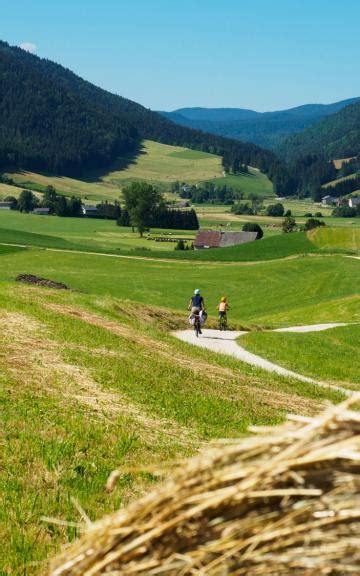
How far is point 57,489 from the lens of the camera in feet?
29.6

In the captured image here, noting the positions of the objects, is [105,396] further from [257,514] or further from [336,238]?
[336,238]

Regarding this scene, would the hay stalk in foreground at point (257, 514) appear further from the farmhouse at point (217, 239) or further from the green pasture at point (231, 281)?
the farmhouse at point (217, 239)

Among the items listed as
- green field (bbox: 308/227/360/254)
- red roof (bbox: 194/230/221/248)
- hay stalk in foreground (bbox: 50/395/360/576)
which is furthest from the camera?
red roof (bbox: 194/230/221/248)

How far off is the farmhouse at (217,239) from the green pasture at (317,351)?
333 feet

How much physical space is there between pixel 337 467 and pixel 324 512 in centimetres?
26

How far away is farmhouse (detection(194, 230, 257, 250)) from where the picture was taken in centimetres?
14125

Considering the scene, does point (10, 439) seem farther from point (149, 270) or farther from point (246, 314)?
point (149, 270)

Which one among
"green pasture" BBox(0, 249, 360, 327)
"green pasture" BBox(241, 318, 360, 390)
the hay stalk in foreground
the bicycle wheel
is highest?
the hay stalk in foreground

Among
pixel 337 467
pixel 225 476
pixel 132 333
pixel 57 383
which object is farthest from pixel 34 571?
pixel 132 333

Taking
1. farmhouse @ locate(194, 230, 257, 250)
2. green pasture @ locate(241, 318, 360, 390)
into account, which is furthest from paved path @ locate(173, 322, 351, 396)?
farmhouse @ locate(194, 230, 257, 250)

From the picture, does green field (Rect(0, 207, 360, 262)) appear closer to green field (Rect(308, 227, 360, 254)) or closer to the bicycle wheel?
green field (Rect(308, 227, 360, 254))

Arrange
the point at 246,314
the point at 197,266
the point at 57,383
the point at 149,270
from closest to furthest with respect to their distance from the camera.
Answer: the point at 57,383 → the point at 246,314 → the point at 149,270 → the point at 197,266

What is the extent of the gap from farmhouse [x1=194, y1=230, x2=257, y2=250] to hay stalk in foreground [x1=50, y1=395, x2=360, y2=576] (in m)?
136

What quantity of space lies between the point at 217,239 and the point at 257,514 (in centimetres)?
13805
